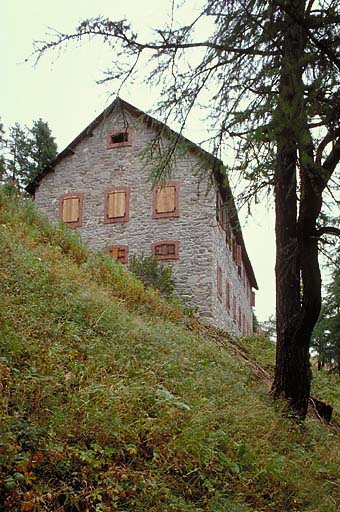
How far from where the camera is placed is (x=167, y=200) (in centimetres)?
1903

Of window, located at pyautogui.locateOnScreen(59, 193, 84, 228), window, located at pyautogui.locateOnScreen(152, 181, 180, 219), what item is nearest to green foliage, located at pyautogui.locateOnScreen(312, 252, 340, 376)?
window, located at pyautogui.locateOnScreen(152, 181, 180, 219)

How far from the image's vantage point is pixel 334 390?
13078mm

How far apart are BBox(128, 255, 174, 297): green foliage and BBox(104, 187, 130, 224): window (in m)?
2.08

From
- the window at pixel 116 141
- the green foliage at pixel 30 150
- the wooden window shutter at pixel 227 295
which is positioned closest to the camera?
the window at pixel 116 141

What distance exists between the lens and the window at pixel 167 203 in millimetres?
18891

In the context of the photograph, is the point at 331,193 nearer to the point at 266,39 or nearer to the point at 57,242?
the point at 266,39

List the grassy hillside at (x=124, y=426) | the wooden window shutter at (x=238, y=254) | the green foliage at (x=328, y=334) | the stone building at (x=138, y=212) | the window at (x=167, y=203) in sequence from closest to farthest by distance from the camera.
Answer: the grassy hillside at (x=124, y=426) < the green foliage at (x=328, y=334) < the stone building at (x=138, y=212) < the window at (x=167, y=203) < the wooden window shutter at (x=238, y=254)

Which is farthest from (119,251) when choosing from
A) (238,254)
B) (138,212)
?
(238,254)

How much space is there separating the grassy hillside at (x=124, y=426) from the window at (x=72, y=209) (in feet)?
39.9

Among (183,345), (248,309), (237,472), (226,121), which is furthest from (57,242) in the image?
(248,309)

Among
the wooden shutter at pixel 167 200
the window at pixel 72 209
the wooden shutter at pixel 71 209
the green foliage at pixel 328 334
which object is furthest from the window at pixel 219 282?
the wooden shutter at pixel 71 209

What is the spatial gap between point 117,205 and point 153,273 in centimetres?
339

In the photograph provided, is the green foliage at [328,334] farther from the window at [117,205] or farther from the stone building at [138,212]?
the window at [117,205]

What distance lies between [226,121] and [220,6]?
3.27 feet
